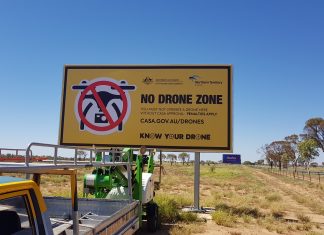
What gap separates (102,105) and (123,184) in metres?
8.54

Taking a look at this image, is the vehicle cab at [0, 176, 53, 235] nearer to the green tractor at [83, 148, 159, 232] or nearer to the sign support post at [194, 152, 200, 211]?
the green tractor at [83, 148, 159, 232]

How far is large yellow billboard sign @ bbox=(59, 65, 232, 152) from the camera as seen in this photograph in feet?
57.2

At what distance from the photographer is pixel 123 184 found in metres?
10.6

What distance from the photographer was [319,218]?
16.1m

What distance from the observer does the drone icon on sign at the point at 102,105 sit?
717 inches

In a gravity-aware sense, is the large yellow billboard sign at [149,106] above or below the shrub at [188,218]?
above

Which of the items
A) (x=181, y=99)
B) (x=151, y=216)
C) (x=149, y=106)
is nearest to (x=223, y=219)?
(x=151, y=216)

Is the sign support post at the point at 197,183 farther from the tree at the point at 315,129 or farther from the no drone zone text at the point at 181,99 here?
the tree at the point at 315,129

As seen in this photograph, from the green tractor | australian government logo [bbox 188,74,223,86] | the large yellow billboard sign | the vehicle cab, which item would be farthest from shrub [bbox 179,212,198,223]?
the vehicle cab

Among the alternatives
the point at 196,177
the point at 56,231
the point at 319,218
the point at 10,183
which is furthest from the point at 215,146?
the point at 10,183

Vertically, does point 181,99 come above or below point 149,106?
above

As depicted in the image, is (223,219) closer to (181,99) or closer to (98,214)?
(181,99)

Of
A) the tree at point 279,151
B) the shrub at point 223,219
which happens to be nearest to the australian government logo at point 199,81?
the shrub at point 223,219

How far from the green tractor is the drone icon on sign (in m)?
7.06
